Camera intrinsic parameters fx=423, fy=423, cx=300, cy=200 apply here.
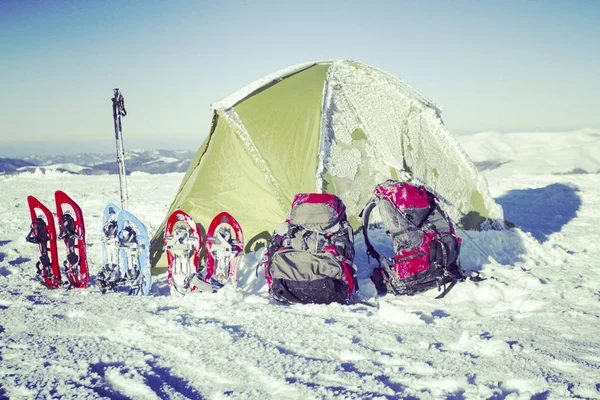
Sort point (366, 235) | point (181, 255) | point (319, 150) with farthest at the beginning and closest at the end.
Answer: point (319, 150) → point (366, 235) → point (181, 255)

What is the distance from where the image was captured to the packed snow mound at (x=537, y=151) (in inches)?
709

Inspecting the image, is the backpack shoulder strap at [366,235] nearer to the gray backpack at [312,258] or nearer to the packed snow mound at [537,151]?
the gray backpack at [312,258]

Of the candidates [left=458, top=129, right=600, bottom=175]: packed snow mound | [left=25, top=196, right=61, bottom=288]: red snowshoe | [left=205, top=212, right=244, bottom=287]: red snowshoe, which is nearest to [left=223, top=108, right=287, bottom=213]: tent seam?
[left=205, top=212, right=244, bottom=287]: red snowshoe

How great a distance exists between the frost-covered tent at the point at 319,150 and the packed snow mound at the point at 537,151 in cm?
1174

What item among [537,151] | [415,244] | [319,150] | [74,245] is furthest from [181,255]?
[537,151]

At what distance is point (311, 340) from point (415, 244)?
1806 millimetres

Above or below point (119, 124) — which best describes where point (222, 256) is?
below

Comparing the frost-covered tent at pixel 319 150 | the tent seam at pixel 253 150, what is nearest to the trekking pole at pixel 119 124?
the frost-covered tent at pixel 319 150

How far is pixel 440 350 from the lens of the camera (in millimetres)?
3018

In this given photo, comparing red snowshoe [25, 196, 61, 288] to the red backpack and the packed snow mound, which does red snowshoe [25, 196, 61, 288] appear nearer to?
the red backpack

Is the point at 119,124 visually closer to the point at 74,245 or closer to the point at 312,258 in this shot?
the point at 74,245

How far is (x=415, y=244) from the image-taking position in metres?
4.44

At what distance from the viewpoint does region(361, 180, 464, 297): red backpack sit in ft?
14.5

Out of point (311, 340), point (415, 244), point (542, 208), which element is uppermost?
point (415, 244)
